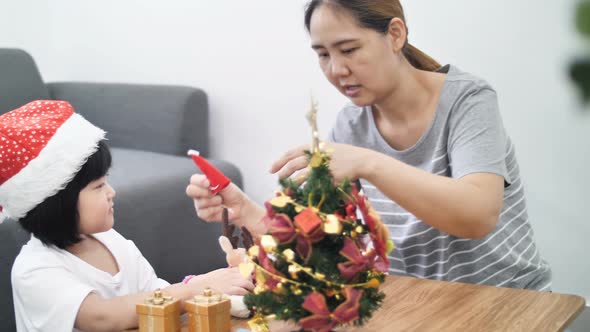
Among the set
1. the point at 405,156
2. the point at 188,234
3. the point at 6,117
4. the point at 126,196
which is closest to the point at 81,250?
the point at 6,117

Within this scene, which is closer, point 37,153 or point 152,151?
point 37,153

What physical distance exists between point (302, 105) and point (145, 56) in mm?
860

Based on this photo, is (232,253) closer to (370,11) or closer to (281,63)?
(370,11)

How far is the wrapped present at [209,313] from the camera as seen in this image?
38.0 inches

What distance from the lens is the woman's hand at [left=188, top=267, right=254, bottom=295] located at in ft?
3.64

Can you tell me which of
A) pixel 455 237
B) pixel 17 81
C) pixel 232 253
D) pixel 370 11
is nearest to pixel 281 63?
pixel 17 81

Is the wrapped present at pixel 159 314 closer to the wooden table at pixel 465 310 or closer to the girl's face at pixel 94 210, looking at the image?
the wooden table at pixel 465 310

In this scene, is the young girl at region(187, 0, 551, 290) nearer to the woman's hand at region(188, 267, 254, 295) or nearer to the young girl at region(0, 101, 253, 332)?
the woman's hand at region(188, 267, 254, 295)

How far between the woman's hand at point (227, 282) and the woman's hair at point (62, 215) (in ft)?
0.96

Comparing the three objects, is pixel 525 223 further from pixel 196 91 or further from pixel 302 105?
pixel 196 91

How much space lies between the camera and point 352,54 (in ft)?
4.56

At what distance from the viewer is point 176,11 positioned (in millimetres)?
2957

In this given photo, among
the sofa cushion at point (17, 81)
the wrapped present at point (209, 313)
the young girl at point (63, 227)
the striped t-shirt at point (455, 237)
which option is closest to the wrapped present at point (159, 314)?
the wrapped present at point (209, 313)

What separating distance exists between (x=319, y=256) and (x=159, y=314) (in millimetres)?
277
